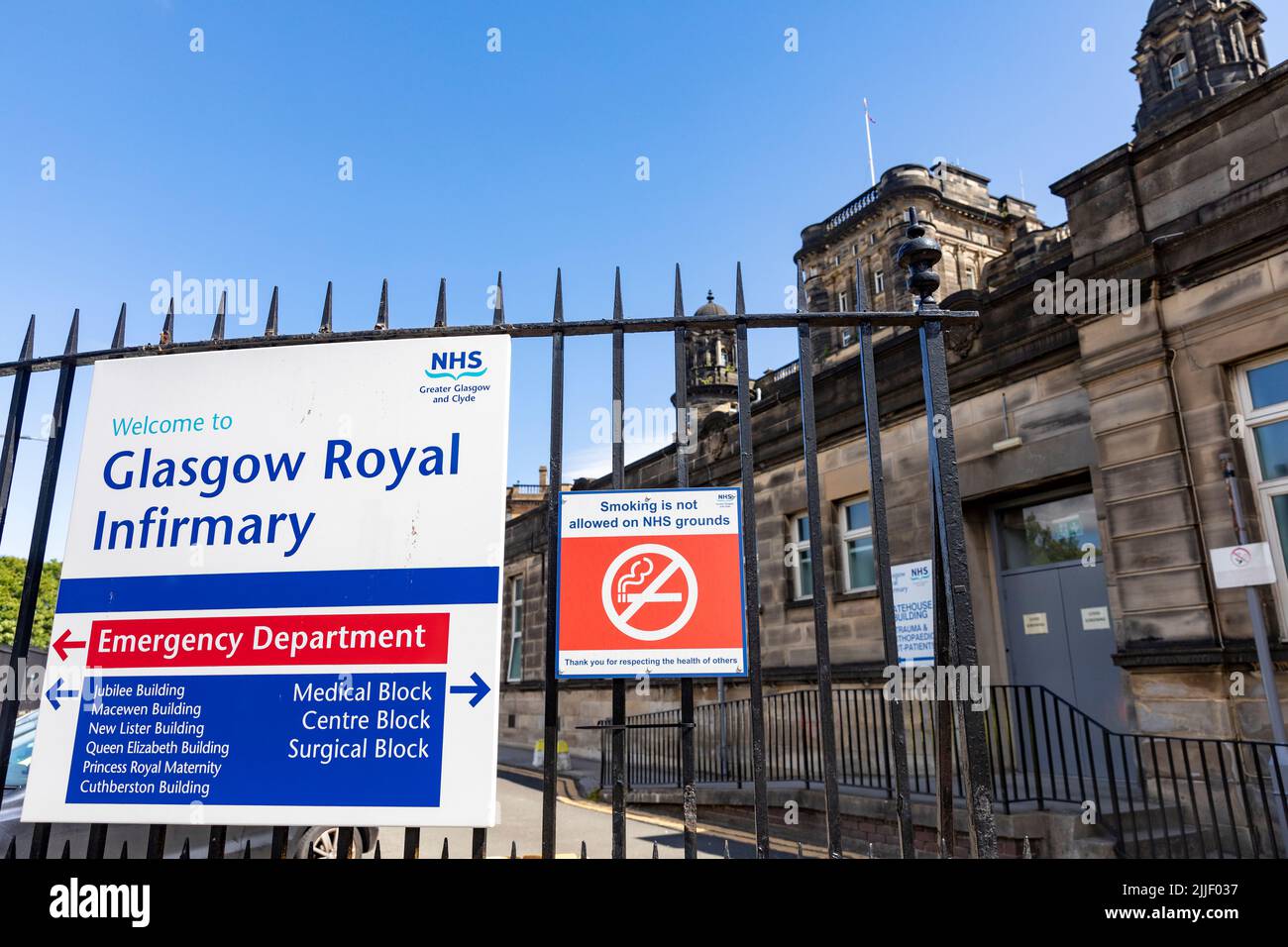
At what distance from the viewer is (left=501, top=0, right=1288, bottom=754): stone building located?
764 cm

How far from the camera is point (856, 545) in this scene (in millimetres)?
12781

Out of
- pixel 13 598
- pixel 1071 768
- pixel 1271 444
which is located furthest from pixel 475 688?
pixel 13 598

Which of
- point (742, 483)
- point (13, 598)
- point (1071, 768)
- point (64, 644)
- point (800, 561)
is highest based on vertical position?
point (13, 598)

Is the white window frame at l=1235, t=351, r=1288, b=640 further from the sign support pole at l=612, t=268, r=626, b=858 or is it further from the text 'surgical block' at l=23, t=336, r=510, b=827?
the text 'surgical block' at l=23, t=336, r=510, b=827

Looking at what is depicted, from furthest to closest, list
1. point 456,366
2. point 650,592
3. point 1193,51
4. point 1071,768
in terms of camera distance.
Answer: point 1193,51 → point 1071,768 → point 456,366 → point 650,592

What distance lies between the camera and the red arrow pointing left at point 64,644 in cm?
338

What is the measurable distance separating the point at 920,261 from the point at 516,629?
21353 millimetres

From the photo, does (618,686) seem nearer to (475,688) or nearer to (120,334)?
(475,688)

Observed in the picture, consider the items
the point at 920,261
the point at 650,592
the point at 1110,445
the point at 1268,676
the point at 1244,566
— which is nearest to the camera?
the point at 650,592

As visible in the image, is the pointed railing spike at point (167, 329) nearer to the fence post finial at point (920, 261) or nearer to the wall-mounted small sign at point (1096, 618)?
the fence post finial at point (920, 261)

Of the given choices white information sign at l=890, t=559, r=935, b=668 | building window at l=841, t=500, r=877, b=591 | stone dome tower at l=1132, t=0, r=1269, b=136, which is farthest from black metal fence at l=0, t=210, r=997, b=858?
stone dome tower at l=1132, t=0, r=1269, b=136

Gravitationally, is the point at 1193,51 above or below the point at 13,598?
above

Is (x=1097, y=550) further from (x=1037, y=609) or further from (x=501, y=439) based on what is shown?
(x=501, y=439)

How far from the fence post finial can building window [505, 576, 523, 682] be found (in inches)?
797
